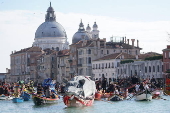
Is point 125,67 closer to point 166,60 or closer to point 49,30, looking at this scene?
point 166,60

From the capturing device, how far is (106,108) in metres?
46.5

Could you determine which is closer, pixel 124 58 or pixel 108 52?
pixel 124 58

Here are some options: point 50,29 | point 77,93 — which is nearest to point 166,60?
point 77,93

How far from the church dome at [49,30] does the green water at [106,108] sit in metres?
122

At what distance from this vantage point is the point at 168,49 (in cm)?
8519

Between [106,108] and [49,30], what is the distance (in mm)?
129343

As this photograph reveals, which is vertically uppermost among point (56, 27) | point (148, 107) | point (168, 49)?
point (56, 27)

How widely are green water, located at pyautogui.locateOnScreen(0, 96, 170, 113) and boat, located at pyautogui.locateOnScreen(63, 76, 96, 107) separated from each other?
0.45 meters

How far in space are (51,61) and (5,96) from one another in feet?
261

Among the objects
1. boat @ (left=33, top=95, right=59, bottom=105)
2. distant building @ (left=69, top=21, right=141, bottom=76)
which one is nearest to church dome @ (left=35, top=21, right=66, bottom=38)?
distant building @ (left=69, top=21, right=141, bottom=76)

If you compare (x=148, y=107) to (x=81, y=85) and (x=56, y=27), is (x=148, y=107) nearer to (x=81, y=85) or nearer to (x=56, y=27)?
(x=81, y=85)

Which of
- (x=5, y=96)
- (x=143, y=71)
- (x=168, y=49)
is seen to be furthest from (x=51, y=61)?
(x=5, y=96)

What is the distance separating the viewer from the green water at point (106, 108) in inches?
1705

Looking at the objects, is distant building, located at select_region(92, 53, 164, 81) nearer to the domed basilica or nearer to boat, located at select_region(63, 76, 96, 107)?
boat, located at select_region(63, 76, 96, 107)
